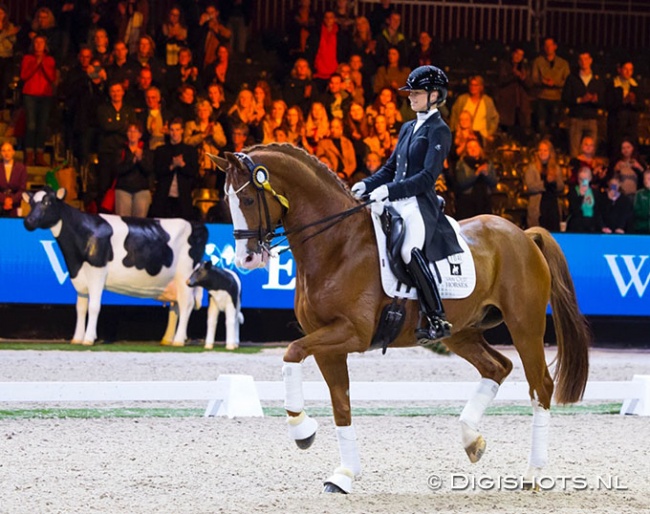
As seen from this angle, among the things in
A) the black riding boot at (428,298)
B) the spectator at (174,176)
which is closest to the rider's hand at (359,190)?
the black riding boot at (428,298)

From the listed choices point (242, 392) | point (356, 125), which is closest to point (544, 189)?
point (356, 125)

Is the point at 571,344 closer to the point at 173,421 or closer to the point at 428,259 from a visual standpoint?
the point at 428,259

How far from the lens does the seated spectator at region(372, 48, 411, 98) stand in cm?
1492

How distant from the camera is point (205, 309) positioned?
12805 mm

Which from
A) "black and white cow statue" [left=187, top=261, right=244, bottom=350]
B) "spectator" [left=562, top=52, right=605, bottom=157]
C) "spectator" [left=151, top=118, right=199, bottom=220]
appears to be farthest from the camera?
"spectator" [left=562, top=52, right=605, bottom=157]

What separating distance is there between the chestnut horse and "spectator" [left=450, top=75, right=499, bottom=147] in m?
8.09

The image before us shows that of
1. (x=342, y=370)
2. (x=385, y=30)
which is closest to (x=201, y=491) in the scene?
(x=342, y=370)

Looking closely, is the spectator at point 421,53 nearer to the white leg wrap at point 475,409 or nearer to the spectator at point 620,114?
the spectator at point 620,114

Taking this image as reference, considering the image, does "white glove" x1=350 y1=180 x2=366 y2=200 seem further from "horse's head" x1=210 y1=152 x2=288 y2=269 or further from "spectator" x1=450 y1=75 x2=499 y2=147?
"spectator" x1=450 y1=75 x2=499 y2=147

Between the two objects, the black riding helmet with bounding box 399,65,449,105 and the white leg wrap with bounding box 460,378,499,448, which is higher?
the black riding helmet with bounding box 399,65,449,105

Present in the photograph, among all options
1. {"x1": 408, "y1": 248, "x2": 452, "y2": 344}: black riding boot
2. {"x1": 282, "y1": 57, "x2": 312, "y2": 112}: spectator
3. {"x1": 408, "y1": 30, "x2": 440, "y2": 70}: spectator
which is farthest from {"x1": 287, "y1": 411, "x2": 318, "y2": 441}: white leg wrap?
{"x1": 408, "y1": 30, "x2": 440, "y2": 70}: spectator

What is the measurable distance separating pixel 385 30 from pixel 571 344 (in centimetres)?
958

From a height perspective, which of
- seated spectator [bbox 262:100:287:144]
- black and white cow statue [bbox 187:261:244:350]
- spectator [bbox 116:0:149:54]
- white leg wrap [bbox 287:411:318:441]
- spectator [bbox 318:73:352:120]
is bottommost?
black and white cow statue [bbox 187:261:244:350]

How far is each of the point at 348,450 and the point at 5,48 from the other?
10.1 m
